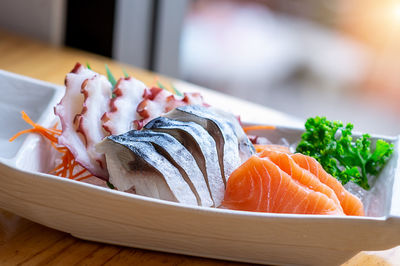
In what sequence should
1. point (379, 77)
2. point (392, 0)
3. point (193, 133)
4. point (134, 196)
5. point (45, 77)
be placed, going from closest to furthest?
point (134, 196) → point (193, 133) → point (45, 77) → point (392, 0) → point (379, 77)

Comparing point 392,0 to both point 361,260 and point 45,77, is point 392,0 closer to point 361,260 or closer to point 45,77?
point 45,77

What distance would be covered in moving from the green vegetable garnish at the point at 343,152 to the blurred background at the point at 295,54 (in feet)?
5.73

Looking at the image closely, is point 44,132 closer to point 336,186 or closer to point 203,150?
point 203,150

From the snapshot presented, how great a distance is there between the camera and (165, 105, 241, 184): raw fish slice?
146cm

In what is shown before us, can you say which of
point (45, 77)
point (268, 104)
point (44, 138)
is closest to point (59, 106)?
point (44, 138)

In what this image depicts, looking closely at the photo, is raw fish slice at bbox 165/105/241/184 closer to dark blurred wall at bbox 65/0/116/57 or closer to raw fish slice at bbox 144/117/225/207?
raw fish slice at bbox 144/117/225/207

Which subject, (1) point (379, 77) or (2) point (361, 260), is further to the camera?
(1) point (379, 77)

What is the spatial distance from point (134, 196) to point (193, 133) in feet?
0.83

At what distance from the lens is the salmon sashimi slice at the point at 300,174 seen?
56.1 inches

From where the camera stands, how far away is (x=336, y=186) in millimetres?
1490

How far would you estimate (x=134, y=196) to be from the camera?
1235 millimetres

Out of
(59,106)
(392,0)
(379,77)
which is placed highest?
(392,0)

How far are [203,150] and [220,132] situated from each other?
8 centimetres

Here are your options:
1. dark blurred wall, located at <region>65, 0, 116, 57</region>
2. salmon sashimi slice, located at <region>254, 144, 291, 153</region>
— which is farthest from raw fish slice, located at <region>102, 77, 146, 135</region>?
dark blurred wall, located at <region>65, 0, 116, 57</region>
